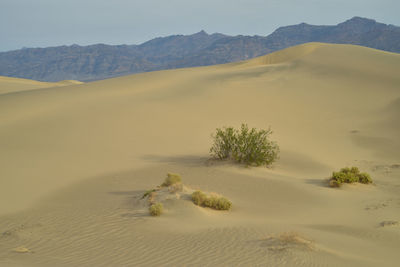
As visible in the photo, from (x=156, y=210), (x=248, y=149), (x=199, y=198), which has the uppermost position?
(x=248, y=149)

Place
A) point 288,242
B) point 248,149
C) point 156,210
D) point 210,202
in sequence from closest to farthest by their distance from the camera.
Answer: point 288,242, point 156,210, point 210,202, point 248,149

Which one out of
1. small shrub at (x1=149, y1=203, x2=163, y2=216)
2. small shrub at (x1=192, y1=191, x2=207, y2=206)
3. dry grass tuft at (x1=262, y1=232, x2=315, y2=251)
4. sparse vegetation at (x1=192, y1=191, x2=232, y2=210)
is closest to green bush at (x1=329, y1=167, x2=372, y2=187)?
sparse vegetation at (x1=192, y1=191, x2=232, y2=210)

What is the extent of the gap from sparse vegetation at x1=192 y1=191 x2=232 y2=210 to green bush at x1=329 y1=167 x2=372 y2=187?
362cm

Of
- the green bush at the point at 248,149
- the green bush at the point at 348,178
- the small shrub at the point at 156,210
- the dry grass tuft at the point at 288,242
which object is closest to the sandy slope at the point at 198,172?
the dry grass tuft at the point at 288,242

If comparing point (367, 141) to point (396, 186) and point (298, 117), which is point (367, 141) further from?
point (396, 186)

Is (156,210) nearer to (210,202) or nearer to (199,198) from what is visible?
(199,198)

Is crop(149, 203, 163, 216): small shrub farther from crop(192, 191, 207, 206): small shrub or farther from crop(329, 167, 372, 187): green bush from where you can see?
crop(329, 167, 372, 187): green bush

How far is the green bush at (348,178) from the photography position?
34.3 ft

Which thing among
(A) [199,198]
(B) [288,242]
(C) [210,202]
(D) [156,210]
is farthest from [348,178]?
(D) [156,210]

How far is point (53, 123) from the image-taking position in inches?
675

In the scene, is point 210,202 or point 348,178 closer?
point 210,202

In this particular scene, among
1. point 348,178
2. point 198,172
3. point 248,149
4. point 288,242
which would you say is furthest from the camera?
point 248,149

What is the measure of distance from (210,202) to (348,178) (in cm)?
442

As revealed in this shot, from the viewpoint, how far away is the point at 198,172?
11461 mm
